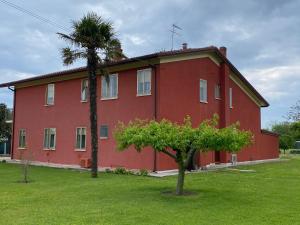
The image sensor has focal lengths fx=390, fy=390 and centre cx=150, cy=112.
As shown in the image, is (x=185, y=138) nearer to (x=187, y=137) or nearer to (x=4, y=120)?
(x=187, y=137)

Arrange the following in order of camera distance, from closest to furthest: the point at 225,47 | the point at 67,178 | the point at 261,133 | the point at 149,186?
the point at 149,186 < the point at 67,178 < the point at 225,47 < the point at 261,133

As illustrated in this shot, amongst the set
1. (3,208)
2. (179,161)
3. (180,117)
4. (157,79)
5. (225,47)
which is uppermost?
(225,47)

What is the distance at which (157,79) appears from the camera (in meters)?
21.2

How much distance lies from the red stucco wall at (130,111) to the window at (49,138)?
0.37 m

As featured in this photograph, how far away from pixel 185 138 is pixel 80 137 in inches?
576

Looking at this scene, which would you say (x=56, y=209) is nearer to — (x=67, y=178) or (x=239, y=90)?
(x=67, y=178)

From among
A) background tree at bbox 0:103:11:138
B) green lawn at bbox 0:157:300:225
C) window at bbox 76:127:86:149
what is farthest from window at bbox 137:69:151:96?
background tree at bbox 0:103:11:138

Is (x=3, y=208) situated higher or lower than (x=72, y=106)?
lower

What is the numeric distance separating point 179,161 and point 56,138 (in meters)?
16.4

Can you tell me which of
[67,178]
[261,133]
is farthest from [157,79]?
[261,133]

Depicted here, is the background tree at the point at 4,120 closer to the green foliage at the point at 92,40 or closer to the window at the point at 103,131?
the window at the point at 103,131

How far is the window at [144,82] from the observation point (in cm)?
2183

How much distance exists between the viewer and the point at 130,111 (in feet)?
74.1

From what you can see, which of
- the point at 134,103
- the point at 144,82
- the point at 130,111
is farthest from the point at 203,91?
the point at 130,111
